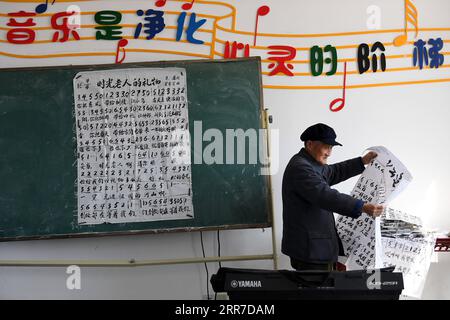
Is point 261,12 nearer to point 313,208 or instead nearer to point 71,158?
point 313,208

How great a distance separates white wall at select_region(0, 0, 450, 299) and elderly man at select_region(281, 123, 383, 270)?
1.97 feet

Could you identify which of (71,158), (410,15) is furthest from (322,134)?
(71,158)

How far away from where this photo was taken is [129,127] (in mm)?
3238

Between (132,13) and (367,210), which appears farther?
(132,13)

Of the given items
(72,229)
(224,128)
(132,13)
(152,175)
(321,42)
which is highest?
(132,13)

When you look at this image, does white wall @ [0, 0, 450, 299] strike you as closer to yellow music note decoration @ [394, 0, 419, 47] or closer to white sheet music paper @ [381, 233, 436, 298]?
yellow music note decoration @ [394, 0, 419, 47]

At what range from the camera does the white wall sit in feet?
11.1

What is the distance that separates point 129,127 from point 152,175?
0.32 meters

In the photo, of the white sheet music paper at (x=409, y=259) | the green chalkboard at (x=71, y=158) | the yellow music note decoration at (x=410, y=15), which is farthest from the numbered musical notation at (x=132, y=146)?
the yellow music note decoration at (x=410, y=15)

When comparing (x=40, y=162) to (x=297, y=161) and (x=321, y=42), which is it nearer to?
(x=297, y=161)

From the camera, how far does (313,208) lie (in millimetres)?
2711

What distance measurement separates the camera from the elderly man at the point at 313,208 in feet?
8.46

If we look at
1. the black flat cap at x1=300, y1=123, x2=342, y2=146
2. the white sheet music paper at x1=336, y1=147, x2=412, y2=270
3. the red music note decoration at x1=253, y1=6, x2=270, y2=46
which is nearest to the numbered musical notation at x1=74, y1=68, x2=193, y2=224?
the red music note decoration at x1=253, y1=6, x2=270, y2=46
